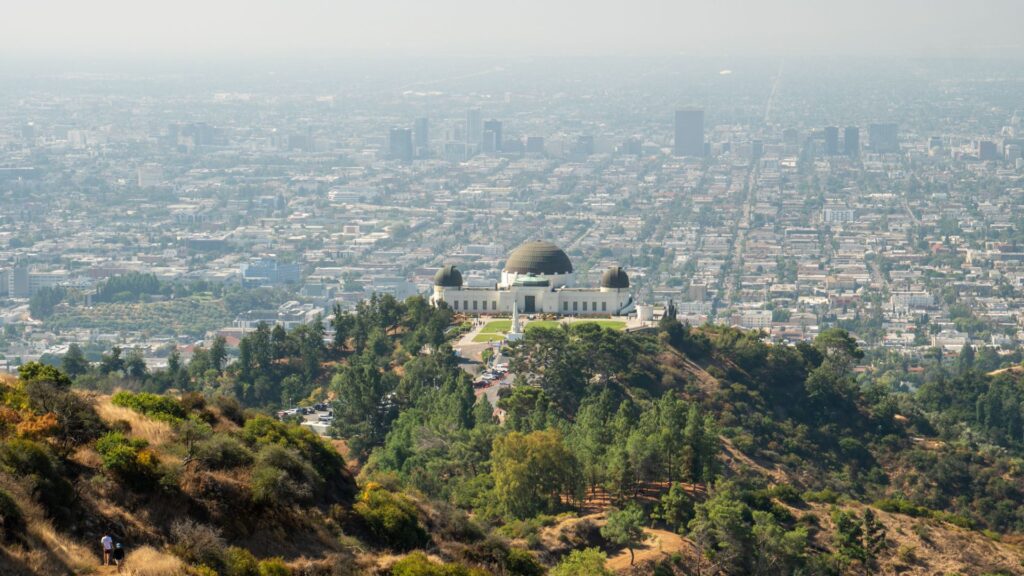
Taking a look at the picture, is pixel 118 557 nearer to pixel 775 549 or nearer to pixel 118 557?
pixel 118 557

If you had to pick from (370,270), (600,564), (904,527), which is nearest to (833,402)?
(904,527)

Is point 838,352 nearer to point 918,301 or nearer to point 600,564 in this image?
point 600,564

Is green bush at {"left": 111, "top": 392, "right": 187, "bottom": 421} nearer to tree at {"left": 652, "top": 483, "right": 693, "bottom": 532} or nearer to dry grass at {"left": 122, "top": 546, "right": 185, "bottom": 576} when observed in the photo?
dry grass at {"left": 122, "top": 546, "right": 185, "bottom": 576}

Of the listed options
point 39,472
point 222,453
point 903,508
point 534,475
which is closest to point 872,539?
point 903,508

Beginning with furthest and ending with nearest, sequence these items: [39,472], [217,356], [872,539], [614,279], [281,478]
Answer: [614,279], [217,356], [872,539], [281,478], [39,472]

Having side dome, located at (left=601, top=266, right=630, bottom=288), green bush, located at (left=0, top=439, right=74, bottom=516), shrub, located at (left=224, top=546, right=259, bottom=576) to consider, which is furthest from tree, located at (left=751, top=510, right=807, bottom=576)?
side dome, located at (left=601, top=266, right=630, bottom=288)
